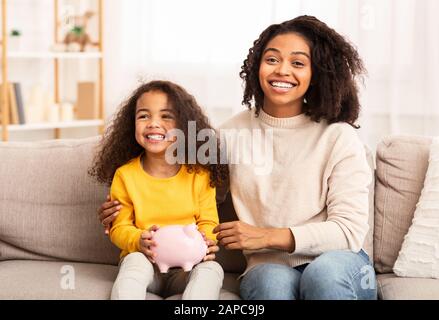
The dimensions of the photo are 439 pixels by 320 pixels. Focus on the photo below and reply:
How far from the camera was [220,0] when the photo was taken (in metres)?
3.86

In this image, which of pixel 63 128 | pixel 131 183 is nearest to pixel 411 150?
pixel 131 183

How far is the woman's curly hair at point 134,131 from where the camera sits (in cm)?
197

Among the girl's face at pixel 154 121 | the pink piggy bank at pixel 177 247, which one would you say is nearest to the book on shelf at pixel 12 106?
the girl's face at pixel 154 121

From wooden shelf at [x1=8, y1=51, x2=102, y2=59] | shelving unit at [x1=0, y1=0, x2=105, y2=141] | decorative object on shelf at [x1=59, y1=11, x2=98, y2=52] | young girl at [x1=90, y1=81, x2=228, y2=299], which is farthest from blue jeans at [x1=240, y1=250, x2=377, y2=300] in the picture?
decorative object on shelf at [x1=59, y1=11, x2=98, y2=52]

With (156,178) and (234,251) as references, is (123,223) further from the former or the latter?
(234,251)

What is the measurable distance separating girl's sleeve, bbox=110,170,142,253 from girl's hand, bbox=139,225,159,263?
0.04m

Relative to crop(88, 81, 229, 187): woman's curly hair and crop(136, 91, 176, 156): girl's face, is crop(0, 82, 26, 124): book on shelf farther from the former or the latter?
crop(136, 91, 176, 156): girl's face

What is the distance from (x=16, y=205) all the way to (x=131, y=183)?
1.27 ft

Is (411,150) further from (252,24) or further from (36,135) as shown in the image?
(36,135)

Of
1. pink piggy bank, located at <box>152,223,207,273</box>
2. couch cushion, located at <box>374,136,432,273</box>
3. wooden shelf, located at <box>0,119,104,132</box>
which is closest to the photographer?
pink piggy bank, located at <box>152,223,207,273</box>

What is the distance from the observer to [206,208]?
194 centimetres

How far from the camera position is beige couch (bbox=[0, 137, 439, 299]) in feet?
6.77

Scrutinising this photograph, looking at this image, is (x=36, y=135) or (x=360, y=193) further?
(x=36, y=135)

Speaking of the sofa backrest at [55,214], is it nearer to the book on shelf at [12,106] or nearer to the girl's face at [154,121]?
the girl's face at [154,121]
